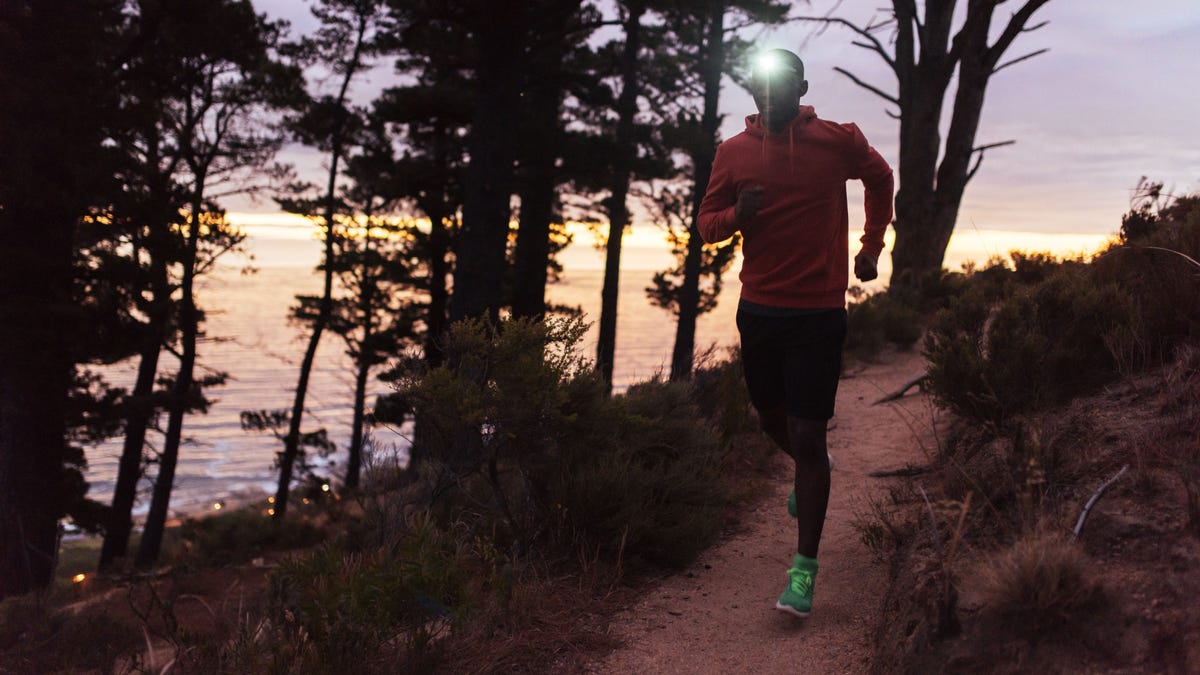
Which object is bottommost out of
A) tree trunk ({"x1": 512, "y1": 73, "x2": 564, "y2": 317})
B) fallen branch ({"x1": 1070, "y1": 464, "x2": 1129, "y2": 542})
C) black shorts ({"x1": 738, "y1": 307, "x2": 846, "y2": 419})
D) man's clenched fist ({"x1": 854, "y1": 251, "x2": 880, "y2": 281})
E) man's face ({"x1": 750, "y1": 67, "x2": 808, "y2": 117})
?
fallen branch ({"x1": 1070, "y1": 464, "x2": 1129, "y2": 542})

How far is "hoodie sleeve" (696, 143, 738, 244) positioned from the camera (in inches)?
136

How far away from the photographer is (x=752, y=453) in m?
6.45

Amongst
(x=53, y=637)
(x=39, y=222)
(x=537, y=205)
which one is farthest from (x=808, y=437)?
(x=537, y=205)

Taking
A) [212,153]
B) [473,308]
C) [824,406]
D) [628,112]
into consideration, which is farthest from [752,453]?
[212,153]

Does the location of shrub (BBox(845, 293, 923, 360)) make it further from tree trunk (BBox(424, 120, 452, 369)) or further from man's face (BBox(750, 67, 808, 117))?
tree trunk (BBox(424, 120, 452, 369))

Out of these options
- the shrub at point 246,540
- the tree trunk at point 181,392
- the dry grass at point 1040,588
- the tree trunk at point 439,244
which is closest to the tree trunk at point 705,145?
the tree trunk at point 439,244

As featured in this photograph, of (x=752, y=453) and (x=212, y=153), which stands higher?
(x=212, y=153)

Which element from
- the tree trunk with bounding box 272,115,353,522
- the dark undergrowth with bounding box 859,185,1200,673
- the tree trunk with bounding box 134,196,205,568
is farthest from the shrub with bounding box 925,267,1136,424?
the tree trunk with bounding box 272,115,353,522

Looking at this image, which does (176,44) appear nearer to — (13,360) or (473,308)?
(13,360)

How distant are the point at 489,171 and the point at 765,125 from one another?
26.0 feet

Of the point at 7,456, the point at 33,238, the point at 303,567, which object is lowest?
the point at 7,456

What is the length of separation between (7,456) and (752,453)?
10.2 meters

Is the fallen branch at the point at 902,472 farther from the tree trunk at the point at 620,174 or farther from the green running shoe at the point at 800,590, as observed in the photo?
the tree trunk at the point at 620,174

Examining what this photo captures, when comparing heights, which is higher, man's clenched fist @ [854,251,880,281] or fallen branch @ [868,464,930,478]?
man's clenched fist @ [854,251,880,281]
